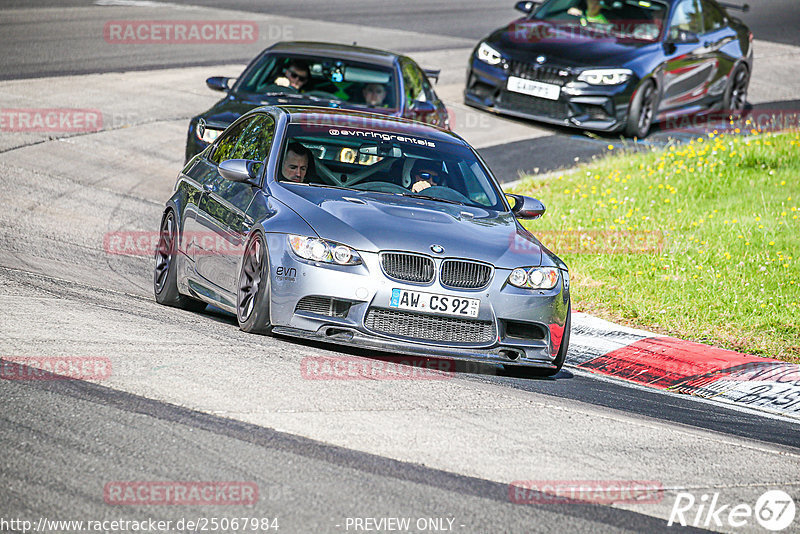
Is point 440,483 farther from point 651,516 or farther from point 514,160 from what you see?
point 514,160

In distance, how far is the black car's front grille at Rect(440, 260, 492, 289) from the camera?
289 inches

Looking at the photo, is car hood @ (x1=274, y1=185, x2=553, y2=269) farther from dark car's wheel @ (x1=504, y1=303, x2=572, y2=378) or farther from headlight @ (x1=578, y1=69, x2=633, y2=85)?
headlight @ (x1=578, y1=69, x2=633, y2=85)

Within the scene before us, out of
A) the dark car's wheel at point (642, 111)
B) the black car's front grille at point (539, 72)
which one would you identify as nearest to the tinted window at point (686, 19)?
the dark car's wheel at point (642, 111)

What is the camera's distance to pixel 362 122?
9.02 m

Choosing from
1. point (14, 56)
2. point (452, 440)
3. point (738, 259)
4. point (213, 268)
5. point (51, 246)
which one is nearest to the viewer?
point (452, 440)

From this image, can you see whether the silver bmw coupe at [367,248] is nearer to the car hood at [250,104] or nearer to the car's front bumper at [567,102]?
the car hood at [250,104]

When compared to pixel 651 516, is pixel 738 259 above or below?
below

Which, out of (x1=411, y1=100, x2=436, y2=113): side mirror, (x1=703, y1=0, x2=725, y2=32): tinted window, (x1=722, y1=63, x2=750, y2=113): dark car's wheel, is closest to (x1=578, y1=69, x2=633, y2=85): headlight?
(x1=703, y1=0, x2=725, y2=32): tinted window

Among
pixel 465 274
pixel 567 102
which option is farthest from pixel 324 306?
pixel 567 102

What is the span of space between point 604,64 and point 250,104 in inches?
244

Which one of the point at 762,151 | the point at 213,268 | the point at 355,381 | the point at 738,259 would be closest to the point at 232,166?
the point at 213,268

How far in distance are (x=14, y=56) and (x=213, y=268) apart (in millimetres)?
11770

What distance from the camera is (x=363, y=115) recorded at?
A: 9312 millimetres

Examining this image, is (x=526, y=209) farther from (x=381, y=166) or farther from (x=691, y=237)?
(x=691, y=237)
